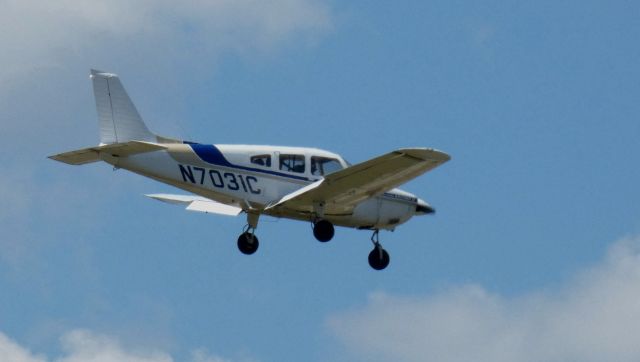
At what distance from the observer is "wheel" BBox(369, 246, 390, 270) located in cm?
5175

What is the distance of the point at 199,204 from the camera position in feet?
175

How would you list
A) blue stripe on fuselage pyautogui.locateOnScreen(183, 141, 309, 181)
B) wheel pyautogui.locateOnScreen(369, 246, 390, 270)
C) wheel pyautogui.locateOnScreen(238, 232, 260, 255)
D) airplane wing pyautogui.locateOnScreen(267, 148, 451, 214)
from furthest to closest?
1. wheel pyautogui.locateOnScreen(369, 246, 390, 270)
2. wheel pyautogui.locateOnScreen(238, 232, 260, 255)
3. blue stripe on fuselage pyautogui.locateOnScreen(183, 141, 309, 181)
4. airplane wing pyautogui.locateOnScreen(267, 148, 451, 214)

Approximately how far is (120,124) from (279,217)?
4343mm

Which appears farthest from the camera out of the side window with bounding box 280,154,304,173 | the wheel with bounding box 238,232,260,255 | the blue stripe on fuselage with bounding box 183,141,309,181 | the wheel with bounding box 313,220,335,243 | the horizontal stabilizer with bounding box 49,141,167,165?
the wheel with bounding box 238,232,260,255

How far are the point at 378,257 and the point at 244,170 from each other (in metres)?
4.46

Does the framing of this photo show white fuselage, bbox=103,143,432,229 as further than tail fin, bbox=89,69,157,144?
No

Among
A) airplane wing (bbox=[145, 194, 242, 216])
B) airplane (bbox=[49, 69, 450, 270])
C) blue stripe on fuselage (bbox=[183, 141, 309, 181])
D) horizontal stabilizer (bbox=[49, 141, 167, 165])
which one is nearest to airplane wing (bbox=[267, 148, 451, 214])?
airplane (bbox=[49, 69, 450, 270])

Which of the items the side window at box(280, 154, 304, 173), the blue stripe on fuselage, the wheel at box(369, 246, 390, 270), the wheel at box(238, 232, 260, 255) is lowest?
the wheel at box(238, 232, 260, 255)

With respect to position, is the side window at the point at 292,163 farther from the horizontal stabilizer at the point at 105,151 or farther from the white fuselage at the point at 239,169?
the horizontal stabilizer at the point at 105,151

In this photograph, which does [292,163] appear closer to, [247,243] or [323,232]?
[323,232]

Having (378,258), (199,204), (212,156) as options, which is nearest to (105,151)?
(212,156)

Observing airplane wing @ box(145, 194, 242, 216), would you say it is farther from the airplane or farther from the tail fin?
the tail fin

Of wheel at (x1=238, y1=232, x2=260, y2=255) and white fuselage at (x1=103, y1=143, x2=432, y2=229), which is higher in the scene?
white fuselage at (x1=103, y1=143, x2=432, y2=229)

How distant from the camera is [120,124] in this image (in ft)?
162
